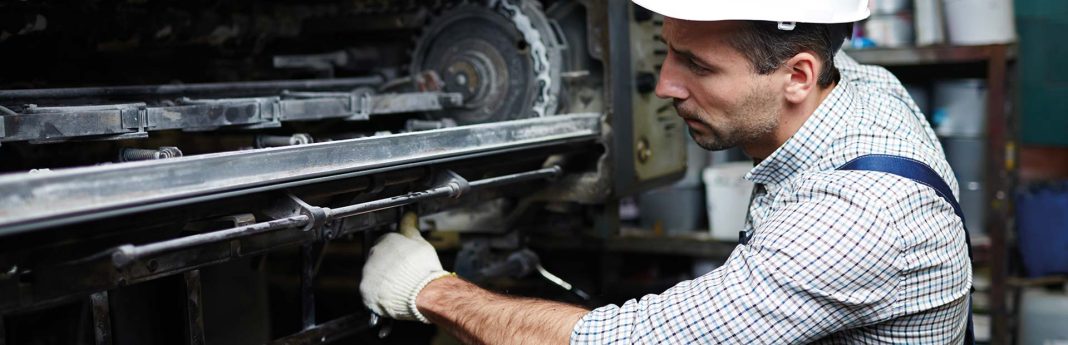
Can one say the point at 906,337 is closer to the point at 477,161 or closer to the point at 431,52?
the point at 477,161

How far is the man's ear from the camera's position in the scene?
4.75ft

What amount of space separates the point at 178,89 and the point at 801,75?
108 cm

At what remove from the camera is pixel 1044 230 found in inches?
123

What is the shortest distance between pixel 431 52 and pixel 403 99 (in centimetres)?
26

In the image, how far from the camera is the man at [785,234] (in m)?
1.28

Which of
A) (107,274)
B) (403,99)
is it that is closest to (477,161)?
(403,99)

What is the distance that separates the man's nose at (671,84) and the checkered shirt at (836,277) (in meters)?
0.23

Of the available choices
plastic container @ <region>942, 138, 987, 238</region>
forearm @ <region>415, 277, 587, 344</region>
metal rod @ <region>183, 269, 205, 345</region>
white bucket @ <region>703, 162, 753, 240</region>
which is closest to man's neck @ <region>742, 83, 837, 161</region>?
forearm @ <region>415, 277, 587, 344</region>

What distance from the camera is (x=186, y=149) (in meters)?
2.35

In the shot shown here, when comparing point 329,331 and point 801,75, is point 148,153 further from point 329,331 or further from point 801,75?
point 801,75

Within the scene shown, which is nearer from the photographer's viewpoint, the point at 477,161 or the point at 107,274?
the point at 107,274

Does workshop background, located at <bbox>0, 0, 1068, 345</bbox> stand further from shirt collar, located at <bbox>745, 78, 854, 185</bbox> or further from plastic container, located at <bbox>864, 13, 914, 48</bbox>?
shirt collar, located at <bbox>745, 78, 854, 185</bbox>

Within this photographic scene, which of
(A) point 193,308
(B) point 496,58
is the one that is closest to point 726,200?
(B) point 496,58

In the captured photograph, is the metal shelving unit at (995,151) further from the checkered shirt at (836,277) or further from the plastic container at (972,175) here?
the checkered shirt at (836,277)
